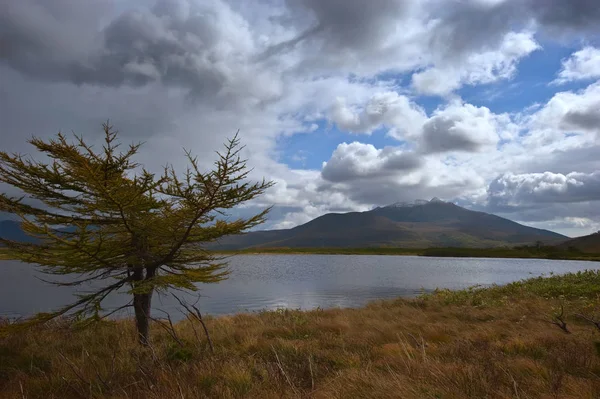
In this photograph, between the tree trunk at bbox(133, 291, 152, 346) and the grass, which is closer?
the grass

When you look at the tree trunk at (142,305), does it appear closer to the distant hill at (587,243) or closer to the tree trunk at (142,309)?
the tree trunk at (142,309)

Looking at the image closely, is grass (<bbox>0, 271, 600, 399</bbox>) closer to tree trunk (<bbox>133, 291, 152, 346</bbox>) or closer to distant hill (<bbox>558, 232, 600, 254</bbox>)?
tree trunk (<bbox>133, 291, 152, 346</bbox>)

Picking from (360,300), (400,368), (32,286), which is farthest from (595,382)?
(32,286)

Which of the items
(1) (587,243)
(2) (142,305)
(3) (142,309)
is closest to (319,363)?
(3) (142,309)

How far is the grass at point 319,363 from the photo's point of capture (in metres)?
4.84

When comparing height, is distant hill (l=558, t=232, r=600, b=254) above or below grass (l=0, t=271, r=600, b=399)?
above

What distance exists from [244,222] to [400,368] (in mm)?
5472

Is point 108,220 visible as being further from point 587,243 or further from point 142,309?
point 587,243

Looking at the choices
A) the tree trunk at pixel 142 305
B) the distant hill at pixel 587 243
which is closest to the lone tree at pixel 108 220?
the tree trunk at pixel 142 305

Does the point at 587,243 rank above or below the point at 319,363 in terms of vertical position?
above

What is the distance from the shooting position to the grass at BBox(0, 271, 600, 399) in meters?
4.84

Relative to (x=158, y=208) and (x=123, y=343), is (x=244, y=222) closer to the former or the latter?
(x=158, y=208)

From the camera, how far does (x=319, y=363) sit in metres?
7.29

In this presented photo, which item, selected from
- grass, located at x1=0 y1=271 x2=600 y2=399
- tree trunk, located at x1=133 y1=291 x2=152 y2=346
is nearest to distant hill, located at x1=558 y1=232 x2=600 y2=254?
grass, located at x1=0 y1=271 x2=600 y2=399
